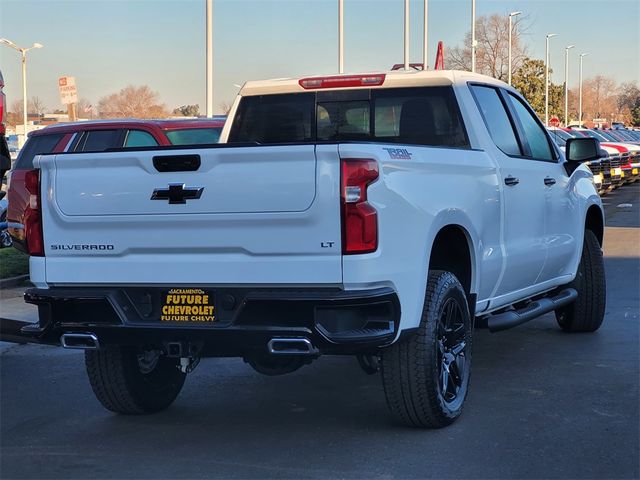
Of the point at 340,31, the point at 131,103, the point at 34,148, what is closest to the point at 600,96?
the point at 131,103

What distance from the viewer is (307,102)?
7.34 m

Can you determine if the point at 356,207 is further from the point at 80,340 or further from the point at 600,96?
the point at 600,96

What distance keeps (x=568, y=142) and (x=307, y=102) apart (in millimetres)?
2193

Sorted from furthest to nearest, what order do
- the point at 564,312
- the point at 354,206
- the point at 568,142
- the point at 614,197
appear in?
the point at 614,197 → the point at 564,312 → the point at 568,142 → the point at 354,206

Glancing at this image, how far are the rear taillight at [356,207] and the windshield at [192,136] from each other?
6.90m

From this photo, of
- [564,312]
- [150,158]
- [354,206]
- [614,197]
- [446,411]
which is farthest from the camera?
[614,197]

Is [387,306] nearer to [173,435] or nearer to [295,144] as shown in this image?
[295,144]

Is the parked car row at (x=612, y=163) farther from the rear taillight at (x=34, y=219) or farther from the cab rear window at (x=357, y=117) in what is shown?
the rear taillight at (x=34, y=219)

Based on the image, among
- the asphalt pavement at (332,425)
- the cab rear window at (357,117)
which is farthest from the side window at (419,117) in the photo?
the asphalt pavement at (332,425)

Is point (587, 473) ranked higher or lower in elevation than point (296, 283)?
lower

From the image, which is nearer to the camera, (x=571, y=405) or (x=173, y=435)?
(x=173, y=435)

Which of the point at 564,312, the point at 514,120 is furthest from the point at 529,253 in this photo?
the point at 564,312

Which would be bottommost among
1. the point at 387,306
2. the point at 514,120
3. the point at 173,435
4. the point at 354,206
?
the point at 173,435

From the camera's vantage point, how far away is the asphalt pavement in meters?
5.15
